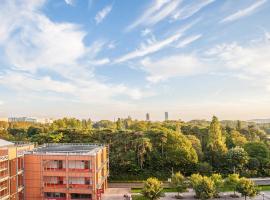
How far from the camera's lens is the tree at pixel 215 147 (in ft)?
230

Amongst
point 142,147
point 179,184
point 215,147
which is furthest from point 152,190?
point 215,147

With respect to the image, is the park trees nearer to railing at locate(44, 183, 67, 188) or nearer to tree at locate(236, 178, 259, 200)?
tree at locate(236, 178, 259, 200)

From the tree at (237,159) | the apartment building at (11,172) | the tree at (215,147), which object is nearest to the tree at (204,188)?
the tree at (237,159)

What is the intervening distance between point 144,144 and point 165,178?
825 centimetres

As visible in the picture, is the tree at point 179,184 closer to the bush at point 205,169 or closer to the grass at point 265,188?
the grass at point 265,188

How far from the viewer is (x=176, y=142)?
68812 mm

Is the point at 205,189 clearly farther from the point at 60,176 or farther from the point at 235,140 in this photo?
the point at 235,140

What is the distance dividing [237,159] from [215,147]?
6548 millimetres

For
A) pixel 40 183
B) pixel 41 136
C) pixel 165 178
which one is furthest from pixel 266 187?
pixel 41 136

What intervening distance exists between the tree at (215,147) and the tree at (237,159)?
114 inches

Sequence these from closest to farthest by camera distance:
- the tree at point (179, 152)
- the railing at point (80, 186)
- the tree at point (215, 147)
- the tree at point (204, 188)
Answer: the tree at point (204, 188), the railing at point (80, 186), the tree at point (179, 152), the tree at point (215, 147)

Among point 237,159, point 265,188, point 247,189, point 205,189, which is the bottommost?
point 265,188

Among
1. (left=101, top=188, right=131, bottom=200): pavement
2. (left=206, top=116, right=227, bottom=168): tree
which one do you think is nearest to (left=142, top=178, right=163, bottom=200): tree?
(left=101, top=188, right=131, bottom=200): pavement

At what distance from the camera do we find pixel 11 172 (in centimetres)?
4603
